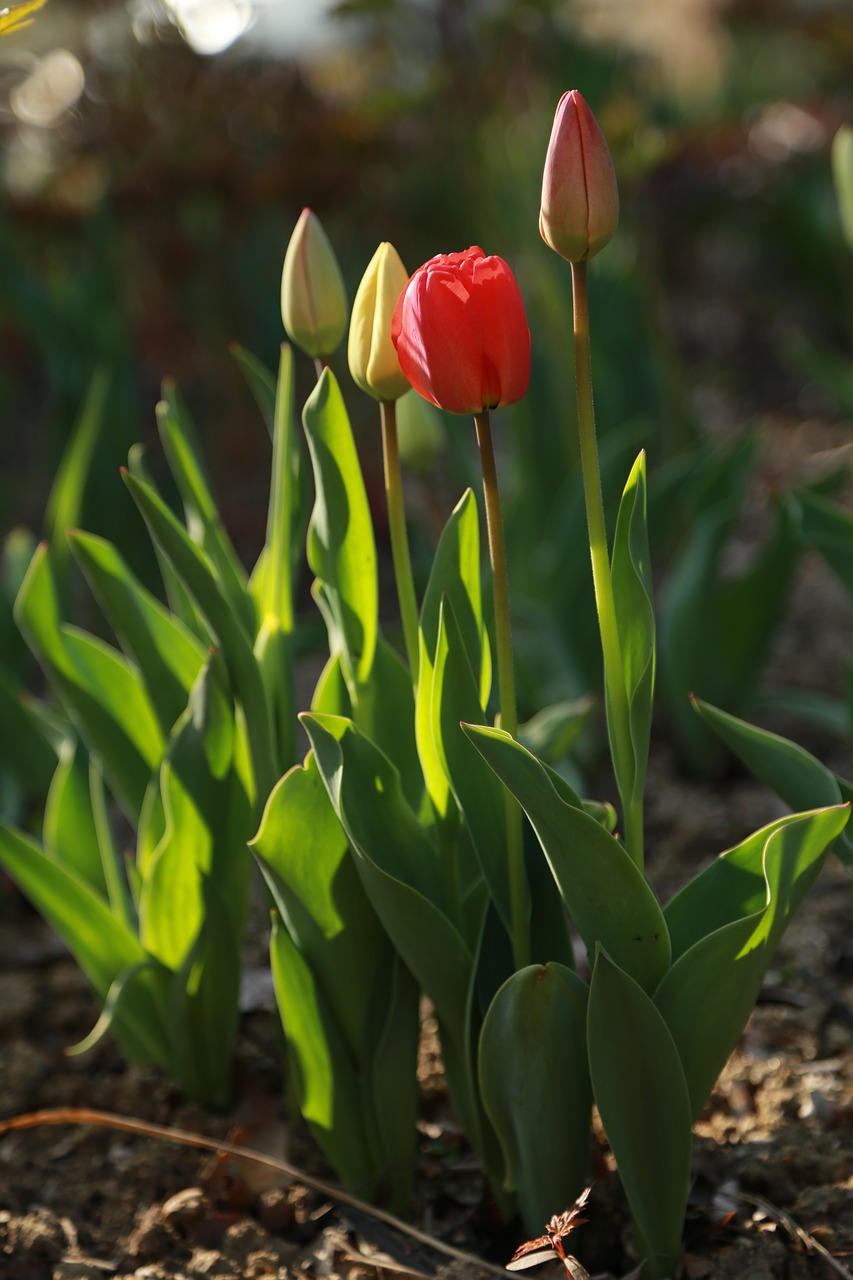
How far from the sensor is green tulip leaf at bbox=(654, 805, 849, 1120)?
2.83 feet

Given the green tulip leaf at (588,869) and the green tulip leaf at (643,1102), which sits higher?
the green tulip leaf at (588,869)

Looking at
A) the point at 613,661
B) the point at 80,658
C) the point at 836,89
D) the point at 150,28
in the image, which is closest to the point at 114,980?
the point at 80,658

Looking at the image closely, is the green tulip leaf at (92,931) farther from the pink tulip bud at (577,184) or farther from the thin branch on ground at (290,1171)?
the pink tulip bud at (577,184)

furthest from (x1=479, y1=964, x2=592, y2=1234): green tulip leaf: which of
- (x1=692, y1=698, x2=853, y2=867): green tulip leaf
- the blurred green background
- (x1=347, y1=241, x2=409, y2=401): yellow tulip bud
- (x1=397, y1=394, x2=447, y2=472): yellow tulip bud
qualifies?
Result: the blurred green background

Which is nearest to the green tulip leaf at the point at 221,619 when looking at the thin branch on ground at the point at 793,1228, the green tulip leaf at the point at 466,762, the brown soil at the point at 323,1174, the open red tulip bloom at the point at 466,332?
the green tulip leaf at the point at 466,762

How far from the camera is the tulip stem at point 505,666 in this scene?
86 centimetres

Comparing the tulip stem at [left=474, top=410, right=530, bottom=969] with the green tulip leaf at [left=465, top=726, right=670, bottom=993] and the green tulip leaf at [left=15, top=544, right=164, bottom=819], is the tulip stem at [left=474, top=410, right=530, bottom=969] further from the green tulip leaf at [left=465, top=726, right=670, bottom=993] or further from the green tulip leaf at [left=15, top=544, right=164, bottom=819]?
the green tulip leaf at [left=15, top=544, right=164, bottom=819]

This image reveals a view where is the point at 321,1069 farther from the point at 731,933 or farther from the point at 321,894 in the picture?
the point at 731,933

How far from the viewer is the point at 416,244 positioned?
4758mm

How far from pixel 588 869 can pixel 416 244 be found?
13.9 ft

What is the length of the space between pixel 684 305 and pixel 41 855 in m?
4.79

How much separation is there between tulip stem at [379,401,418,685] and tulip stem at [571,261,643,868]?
16 cm

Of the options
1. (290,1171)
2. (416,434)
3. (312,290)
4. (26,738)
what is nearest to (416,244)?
(26,738)

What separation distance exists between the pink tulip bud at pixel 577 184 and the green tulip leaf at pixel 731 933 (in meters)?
0.42
